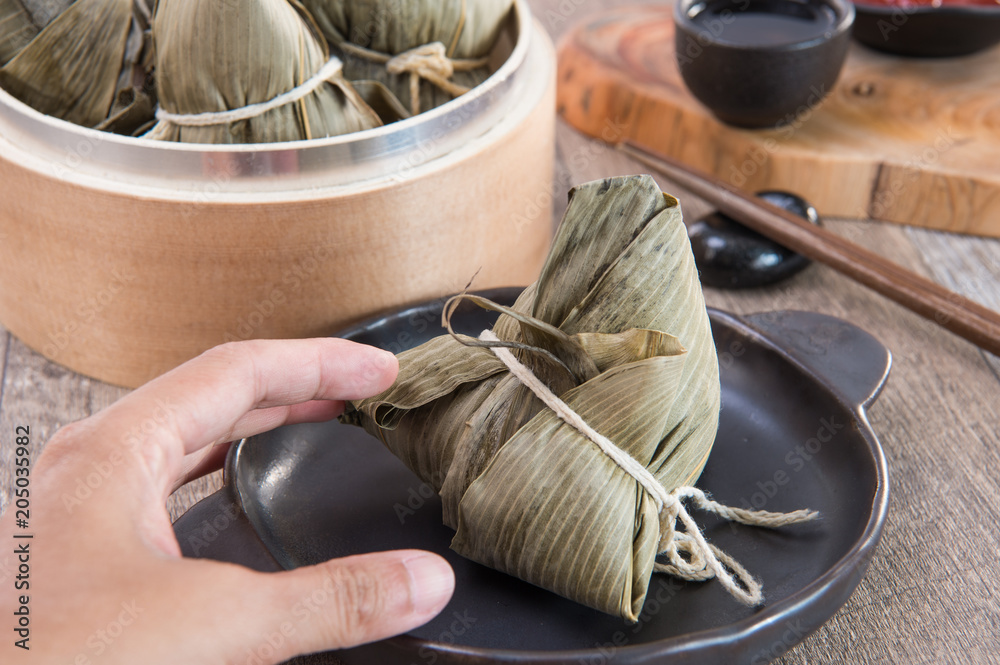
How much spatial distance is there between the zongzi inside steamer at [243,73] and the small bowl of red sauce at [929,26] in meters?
0.88

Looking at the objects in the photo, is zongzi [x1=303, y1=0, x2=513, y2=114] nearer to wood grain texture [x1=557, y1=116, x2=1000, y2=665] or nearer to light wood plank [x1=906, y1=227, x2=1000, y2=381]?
wood grain texture [x1=557, y1=116, x2=1000, y2=665]

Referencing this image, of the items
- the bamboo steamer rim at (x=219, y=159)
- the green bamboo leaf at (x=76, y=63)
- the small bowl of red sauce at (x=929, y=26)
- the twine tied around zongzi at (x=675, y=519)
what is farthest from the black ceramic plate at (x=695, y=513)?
the small bowl of red sauce at (x=929, y=26)

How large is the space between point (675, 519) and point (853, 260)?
517mm

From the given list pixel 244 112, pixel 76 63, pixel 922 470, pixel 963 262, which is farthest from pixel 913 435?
pixel 76 63

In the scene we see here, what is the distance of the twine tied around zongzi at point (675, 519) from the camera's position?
0.58 m

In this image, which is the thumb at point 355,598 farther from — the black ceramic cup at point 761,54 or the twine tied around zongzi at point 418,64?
the black ceramic cup at point 761,54

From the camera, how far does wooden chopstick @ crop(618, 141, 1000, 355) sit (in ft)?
2.94

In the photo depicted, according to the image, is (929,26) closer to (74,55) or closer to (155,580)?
(74,55)

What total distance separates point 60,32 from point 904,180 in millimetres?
1018

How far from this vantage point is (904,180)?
1129 millimetres

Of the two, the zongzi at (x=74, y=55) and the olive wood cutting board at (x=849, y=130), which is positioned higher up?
the zongzi at (x=74, y=55)

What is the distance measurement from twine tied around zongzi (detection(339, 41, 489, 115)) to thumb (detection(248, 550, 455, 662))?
57 cm

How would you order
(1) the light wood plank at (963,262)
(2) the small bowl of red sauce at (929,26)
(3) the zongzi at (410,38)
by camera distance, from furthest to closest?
1. (2) the small bowl of red sauce at (929,26)
2. (1) the light wood plank at (963,262)
3. (3) the zongzi at (410,38)

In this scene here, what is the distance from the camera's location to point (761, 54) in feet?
3.50
